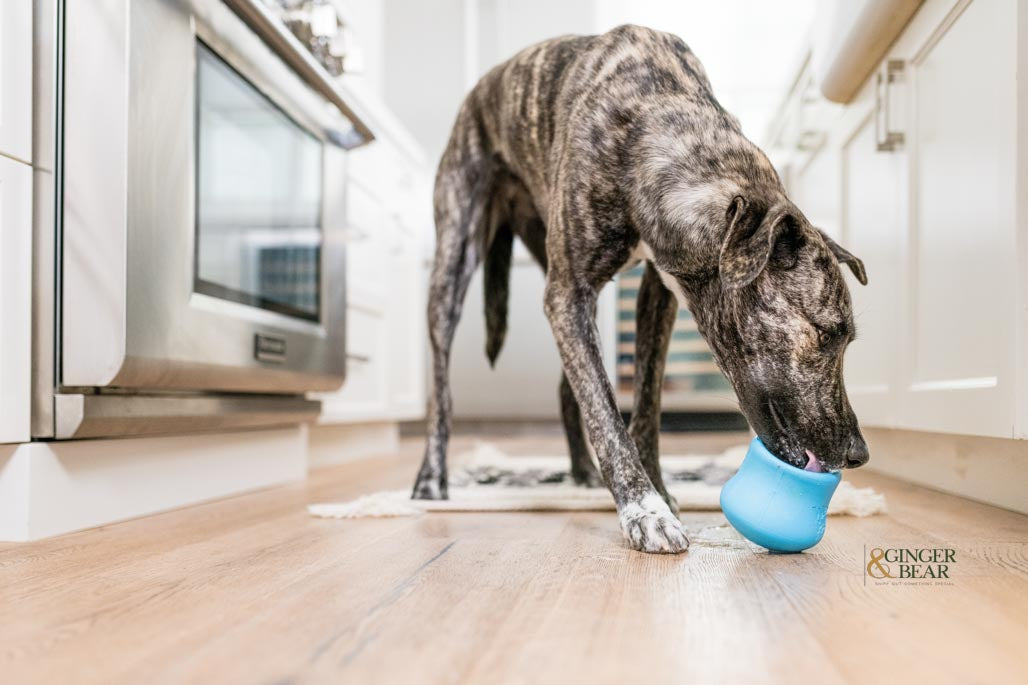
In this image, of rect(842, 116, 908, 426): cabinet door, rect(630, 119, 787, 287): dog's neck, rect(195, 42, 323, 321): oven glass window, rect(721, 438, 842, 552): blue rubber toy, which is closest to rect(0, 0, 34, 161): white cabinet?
rect(195, 42, 323, 321): oven glass window

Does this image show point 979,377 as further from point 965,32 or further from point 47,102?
point 47,102

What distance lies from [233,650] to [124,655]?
0.10 metres

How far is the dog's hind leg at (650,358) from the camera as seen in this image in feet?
5.90

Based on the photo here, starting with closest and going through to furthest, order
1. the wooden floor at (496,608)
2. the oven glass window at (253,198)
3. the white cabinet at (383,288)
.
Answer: the wooden floor at (496,608)
the oven glass window at (253,198)
the white cabinet at (383,288)

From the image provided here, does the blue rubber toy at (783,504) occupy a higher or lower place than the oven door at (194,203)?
lower

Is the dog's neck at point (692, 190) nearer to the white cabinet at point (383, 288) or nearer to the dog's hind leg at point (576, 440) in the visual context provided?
the dog's hind leg at point (576, 440)

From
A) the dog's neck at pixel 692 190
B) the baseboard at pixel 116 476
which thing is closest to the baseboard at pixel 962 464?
the dog's neck at pixel 692 190

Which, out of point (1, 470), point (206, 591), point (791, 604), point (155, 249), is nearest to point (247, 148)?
point (155, 249)

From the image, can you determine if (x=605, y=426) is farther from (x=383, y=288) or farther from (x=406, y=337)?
(x=406, y=337)

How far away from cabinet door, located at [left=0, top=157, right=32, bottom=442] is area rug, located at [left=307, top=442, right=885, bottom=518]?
598mm

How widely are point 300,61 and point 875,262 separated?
5.01ft

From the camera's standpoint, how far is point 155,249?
1.62 m

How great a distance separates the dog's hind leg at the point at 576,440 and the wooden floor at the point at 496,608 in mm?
579

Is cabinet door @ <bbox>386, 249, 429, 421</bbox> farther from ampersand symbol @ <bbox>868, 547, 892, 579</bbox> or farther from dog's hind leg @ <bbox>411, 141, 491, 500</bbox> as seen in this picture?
ampersand symbol @ <bbox>868, 547, 892, 579</bbox>
